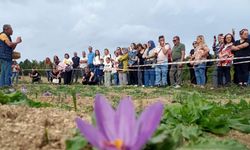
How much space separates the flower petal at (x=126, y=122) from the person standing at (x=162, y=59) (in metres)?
12.6

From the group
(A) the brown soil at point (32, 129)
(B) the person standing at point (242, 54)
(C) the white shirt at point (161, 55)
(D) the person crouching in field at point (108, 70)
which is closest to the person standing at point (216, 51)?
(B) the person standing at point (242, 54)

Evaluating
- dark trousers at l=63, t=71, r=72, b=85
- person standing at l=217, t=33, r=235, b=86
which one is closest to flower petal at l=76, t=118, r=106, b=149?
person standing at l=217, t=33, r=235, b=86

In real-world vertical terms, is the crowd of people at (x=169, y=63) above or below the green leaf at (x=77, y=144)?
above

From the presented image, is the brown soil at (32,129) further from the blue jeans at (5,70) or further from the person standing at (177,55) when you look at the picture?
the person standing at (177,55)

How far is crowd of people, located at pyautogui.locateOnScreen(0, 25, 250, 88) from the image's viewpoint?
11871mm

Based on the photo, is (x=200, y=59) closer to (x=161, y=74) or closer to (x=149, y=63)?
(x=161, y=74)

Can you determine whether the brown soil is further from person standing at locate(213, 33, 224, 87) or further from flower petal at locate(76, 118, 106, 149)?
person standing at locate(213, 33, 224, 87)

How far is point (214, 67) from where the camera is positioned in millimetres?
12844

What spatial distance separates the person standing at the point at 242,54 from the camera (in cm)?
1191

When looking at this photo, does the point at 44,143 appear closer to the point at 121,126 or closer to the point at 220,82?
the point at 121,126

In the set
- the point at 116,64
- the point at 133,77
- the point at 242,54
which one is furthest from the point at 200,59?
the point at 116,64

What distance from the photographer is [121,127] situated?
0.90 metres

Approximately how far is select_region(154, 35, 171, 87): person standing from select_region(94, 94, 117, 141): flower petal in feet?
41.4

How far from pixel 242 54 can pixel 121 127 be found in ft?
38.3
